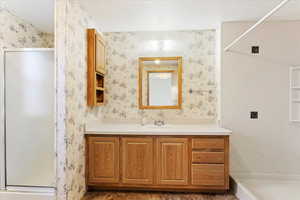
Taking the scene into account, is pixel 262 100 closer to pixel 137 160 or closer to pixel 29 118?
pixel 137 160

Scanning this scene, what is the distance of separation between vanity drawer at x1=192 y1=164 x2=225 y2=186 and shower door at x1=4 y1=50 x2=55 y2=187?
5.66 feet

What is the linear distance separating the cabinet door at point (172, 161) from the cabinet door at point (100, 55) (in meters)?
1.30

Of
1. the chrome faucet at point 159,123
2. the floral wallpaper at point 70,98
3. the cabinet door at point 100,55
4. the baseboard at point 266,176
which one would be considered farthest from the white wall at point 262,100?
the floral wallpaper at point 70,98

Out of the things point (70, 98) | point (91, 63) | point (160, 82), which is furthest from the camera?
point (160, 82)

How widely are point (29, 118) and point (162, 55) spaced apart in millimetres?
2049

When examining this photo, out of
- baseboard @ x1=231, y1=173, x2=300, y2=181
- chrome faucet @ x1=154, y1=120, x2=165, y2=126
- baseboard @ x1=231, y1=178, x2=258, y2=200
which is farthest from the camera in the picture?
chrome faucet @ x1=154, y1=120, x2=165, y2=126

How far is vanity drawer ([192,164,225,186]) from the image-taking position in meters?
2.41

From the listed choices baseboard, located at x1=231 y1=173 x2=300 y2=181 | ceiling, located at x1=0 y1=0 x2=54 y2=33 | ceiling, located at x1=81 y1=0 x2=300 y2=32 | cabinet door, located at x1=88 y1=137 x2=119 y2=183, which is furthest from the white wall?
ceiling, located at x1=0 y1=0 x2=54 y2=33

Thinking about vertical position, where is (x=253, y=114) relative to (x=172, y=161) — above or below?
above

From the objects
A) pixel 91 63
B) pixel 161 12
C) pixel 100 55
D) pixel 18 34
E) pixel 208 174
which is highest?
pixel 161 12

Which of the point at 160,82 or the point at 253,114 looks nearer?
the point at 253,114

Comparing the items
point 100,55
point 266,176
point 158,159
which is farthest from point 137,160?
point 266,176

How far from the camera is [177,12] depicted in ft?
8.26

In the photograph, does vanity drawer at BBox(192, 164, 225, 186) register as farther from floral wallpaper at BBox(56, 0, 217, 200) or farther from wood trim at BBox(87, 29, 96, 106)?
wood trim at BBox(87, 29, 96, 106)
